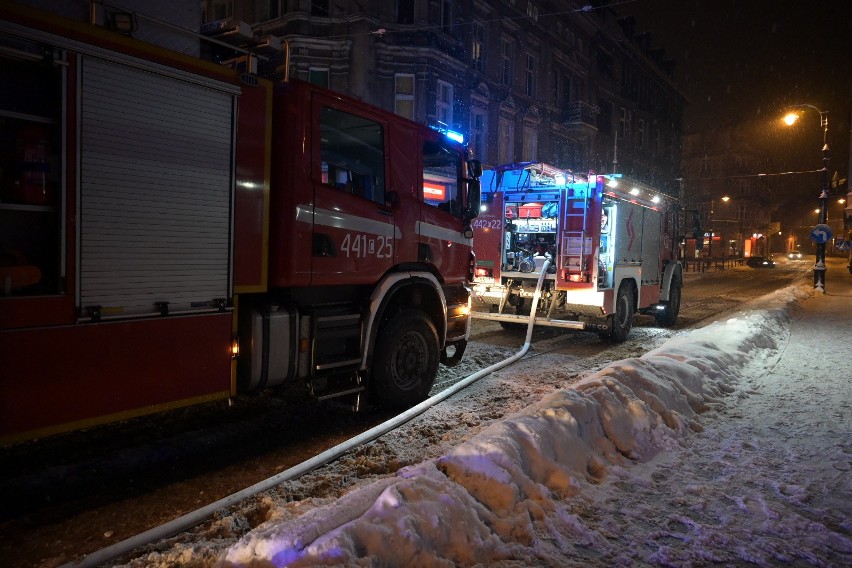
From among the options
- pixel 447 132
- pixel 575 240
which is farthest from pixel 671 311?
pixel 447 132

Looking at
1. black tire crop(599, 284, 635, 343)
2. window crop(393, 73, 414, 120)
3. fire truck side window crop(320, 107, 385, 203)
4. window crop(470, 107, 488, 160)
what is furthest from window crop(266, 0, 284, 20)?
fire truck side window crop(320, 107, 385, 203)

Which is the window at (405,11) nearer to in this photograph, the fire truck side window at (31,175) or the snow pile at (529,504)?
the snow pile at (529,504)

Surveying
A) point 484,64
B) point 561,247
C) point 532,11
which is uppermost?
point 532,11

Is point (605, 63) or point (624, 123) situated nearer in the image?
point (605, 63)

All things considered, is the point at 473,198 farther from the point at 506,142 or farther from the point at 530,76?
the point at 530,76

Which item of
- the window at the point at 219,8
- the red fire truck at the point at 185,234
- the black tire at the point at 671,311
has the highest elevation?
the window at the point at 219,8

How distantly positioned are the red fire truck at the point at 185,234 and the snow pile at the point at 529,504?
150 centimetres

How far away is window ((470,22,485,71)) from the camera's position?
23.5 meters

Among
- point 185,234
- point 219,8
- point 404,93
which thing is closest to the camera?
point 185,234

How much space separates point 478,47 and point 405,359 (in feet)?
70.5

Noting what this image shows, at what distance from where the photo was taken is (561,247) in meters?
9.81

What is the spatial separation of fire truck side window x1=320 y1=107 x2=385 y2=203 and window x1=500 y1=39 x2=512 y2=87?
72.9ft

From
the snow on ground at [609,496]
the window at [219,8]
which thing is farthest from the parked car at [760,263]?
the snow on ground at [609,496]

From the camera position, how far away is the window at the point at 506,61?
84.1ft
